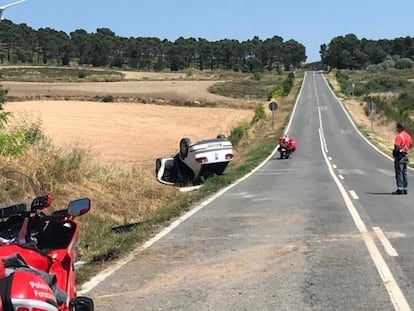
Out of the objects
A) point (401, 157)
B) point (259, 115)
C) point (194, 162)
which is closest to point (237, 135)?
point (259, 115)

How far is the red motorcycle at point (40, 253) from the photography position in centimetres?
319

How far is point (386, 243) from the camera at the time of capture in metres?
9.27

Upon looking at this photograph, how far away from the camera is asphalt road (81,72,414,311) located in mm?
6309

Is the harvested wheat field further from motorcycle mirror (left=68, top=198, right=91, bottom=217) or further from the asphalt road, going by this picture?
motorcycle mirror (left=68, top=198, right=91, bottom=217)

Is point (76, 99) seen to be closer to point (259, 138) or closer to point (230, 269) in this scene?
point (259, 138)

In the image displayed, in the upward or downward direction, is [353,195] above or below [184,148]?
below

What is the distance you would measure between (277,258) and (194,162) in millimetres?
11246

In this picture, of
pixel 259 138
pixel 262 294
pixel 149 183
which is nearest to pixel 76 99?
pixel 259 138

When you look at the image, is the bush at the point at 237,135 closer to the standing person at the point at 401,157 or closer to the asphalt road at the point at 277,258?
the standing person at the point at 401,157

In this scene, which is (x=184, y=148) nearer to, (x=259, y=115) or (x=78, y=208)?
(x=78, y=208)

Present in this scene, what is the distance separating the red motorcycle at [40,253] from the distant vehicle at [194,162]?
14348 mm

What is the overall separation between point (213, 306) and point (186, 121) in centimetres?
5464

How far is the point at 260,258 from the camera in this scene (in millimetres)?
8328

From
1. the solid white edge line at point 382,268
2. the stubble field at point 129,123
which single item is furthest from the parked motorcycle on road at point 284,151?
the solid white edge line at point 382,268
